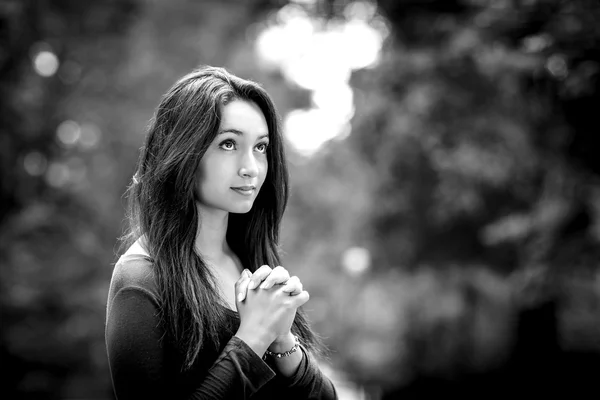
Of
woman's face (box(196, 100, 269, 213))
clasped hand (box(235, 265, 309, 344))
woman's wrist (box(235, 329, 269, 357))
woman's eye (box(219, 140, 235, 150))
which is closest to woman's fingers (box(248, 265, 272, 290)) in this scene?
clasped hand (box(235, 265, 309, 344))

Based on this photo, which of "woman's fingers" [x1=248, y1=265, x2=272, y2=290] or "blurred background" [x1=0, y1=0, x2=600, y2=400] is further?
"blurred background" [x1=0, y1=0, x2=600, y2=400]

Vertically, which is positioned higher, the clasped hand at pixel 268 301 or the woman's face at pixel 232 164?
the woman's face at pixel 232 164

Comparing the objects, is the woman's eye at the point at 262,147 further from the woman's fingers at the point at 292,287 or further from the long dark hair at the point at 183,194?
the woman's fingers at the point at 292,287

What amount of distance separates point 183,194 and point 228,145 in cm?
18

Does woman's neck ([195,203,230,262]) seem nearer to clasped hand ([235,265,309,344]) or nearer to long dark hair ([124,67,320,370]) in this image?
long dark hair ([124,67,320,370])

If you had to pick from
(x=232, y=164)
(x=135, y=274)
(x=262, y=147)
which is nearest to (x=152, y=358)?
(x=135, y=274)

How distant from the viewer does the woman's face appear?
178 centimetres

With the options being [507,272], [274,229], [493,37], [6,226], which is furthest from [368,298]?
[274,229]

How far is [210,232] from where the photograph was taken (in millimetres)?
1901

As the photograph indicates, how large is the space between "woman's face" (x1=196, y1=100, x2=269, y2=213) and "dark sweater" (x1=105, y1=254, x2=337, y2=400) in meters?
0.26

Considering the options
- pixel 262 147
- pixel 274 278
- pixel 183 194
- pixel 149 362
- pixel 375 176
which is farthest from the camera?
pixel 375 176

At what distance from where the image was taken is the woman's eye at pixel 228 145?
5.89ft

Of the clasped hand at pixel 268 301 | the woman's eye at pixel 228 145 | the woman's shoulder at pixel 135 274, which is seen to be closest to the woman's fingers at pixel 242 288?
the clasped hand at pixel 268 301

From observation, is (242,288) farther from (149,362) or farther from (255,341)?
(149,362)
